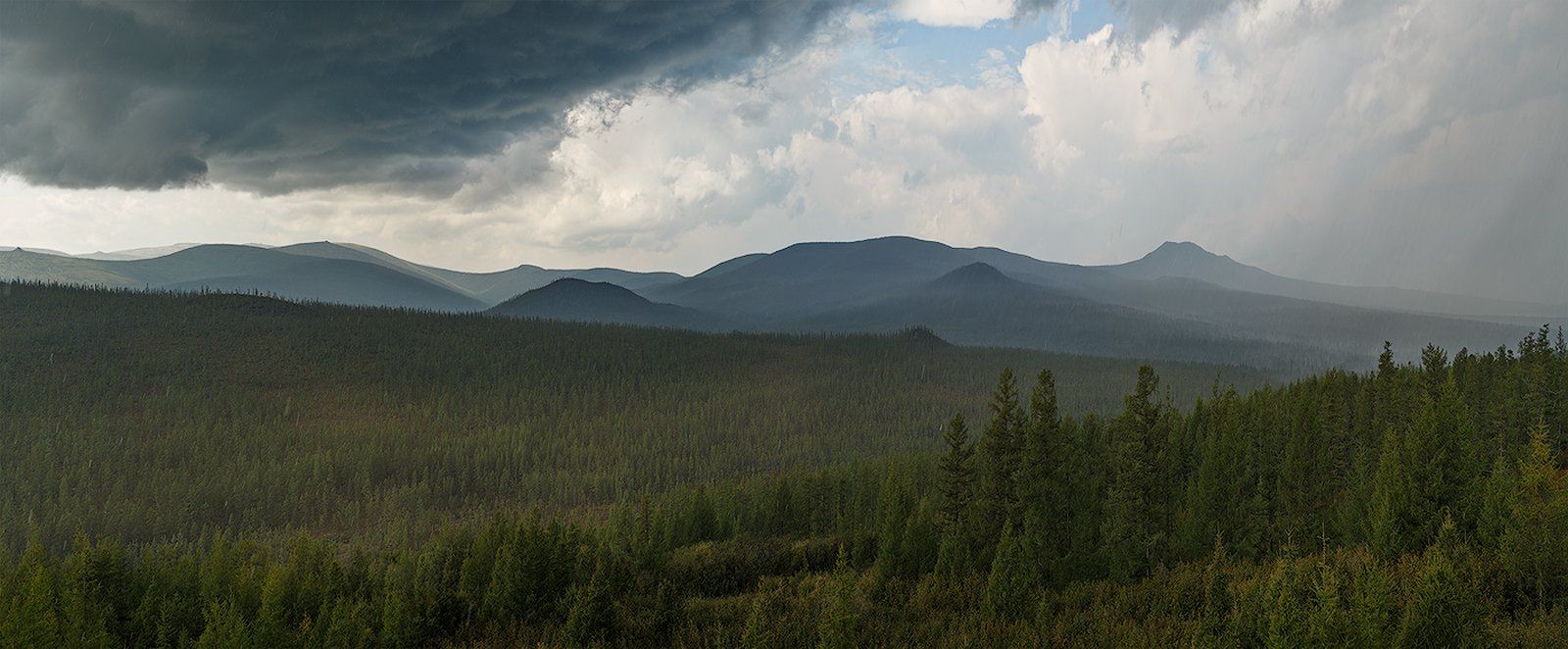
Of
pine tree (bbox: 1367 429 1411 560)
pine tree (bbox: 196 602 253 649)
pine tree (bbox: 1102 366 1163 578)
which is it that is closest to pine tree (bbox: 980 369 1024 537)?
pine tree (bbox: 1102 366 1163 578)

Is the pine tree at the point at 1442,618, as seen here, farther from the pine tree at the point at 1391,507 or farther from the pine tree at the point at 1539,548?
the pine tree at the point at 1391,507

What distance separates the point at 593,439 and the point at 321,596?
381 ft

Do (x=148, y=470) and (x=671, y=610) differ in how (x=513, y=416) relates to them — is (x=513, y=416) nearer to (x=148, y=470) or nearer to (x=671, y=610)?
(x=148, y=470)

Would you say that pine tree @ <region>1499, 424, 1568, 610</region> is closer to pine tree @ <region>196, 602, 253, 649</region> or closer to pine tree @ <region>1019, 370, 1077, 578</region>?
pine tree @ <region>1019, 370, 1077, 578</region>

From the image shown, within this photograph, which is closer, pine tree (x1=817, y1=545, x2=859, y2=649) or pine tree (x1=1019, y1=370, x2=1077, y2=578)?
pine tree (x1=817, y1=545, x2=859, y2=649)

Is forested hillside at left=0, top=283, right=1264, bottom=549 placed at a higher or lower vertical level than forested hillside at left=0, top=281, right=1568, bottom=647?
lower

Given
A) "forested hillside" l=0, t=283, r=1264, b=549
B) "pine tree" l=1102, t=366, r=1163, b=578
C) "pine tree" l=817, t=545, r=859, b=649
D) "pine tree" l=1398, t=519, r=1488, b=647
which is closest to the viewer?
"pine tree" l=1398, t=519, r=1488, b=647

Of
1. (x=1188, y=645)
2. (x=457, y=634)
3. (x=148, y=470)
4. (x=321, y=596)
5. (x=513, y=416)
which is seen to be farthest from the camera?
(x=513, y=416)

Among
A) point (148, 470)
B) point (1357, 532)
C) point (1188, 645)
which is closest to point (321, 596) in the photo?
point (1188, 645)

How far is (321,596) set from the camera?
52688mm

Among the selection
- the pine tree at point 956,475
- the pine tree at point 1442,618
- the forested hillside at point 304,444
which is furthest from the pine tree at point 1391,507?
the forested hillside at point 304,444

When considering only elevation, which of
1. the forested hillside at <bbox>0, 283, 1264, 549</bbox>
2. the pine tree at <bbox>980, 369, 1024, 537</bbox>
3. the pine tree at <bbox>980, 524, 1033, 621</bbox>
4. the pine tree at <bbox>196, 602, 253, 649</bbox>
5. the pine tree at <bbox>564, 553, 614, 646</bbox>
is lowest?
the forested hillside at <bbox>0, 283, 1264, 549</bbox>

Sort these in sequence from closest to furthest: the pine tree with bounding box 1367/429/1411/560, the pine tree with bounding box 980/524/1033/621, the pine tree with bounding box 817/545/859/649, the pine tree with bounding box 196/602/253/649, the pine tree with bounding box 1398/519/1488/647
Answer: the pine tree with bounding box 1398/519/1488/647 → the pine tree with bounding box 817/545/859/649 → the pine tree with bounding box 196/602/253/649 → the pine tree with bounding box 980/524/1033/621 → the pine tree with bounding box 1367/429/1411/560

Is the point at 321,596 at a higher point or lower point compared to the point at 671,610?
lower
